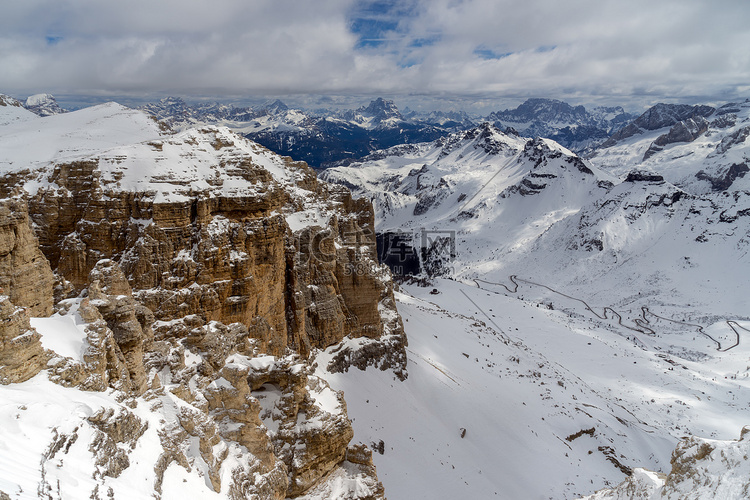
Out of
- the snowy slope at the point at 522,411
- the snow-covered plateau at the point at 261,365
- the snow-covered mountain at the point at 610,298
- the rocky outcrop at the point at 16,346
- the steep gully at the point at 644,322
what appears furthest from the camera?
the steep gully at the point at 644,322

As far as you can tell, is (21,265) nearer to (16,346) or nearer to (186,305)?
(16,346)

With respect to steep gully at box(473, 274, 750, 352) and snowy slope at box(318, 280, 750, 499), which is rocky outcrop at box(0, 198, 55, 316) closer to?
snowy slope at box(318, 280, 750, 499)

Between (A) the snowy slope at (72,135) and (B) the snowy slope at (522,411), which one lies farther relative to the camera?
(B) the snowy slope at (522,411)

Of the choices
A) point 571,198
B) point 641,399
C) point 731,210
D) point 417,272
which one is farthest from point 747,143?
point 641,399

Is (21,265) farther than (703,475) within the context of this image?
No

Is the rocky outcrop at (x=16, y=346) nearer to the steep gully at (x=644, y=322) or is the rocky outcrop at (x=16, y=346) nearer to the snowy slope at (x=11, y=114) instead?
the snowy slope at (x=11, y=114)

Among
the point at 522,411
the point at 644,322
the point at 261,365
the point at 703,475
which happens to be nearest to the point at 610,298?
the point at 644,322

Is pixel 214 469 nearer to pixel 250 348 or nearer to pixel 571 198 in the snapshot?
pixel 250 348

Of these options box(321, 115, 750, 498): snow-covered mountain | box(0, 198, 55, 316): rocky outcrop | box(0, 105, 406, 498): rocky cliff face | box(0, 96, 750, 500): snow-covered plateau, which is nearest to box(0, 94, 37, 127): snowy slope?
box(0, 96, 750, 500): snow-covered plateau

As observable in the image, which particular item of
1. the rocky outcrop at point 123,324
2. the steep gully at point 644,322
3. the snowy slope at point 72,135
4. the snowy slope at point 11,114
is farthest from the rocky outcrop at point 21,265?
the steep gully at point 644,322
